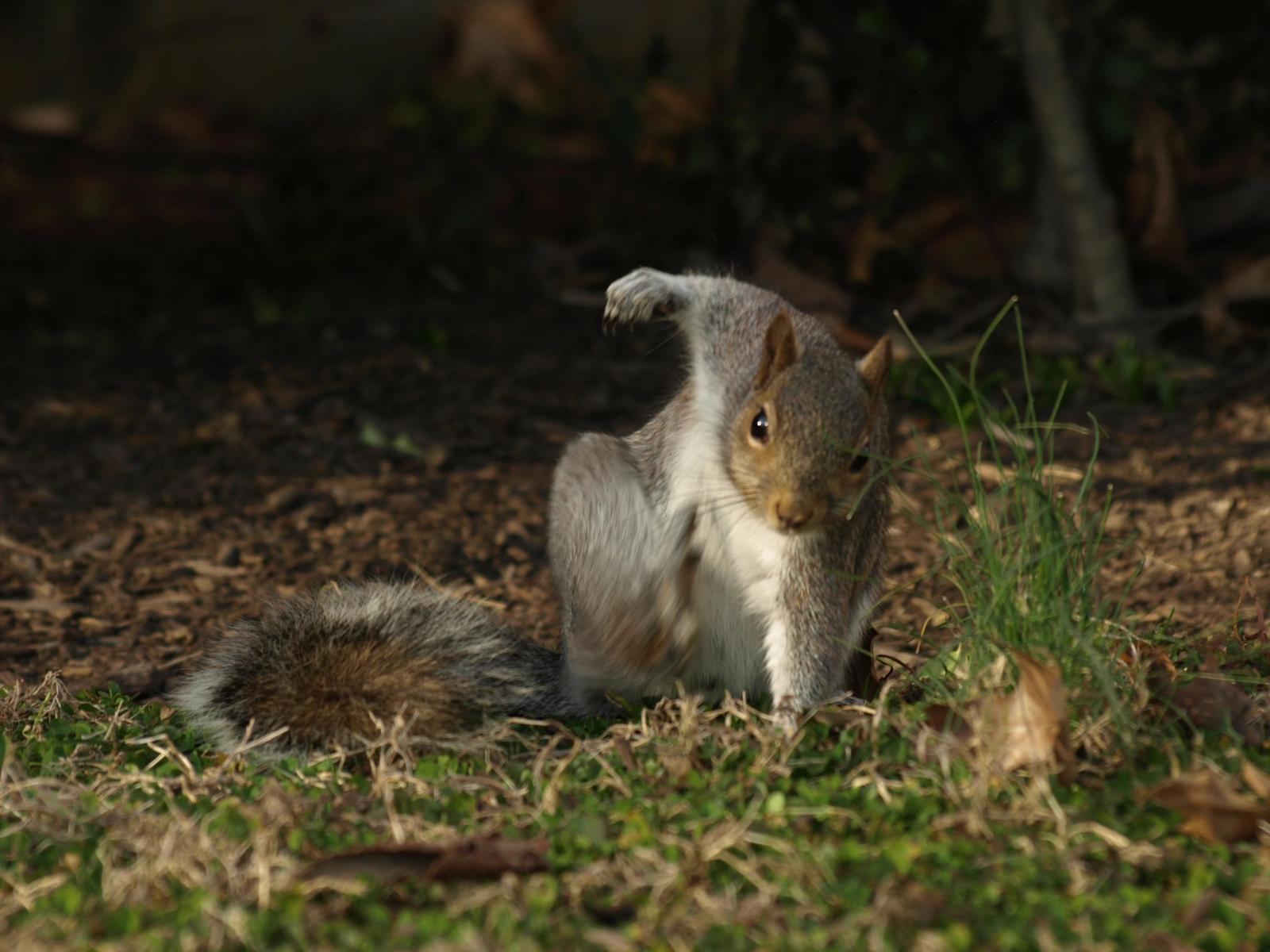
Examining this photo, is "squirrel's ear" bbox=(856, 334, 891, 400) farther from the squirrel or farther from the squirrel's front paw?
the squirrel's front paw

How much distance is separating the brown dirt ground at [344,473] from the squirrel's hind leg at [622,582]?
0.45 metres

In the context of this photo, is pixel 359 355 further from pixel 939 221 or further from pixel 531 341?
pixel 939 221

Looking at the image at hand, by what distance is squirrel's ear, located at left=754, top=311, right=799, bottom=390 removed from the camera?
2861 millimetres

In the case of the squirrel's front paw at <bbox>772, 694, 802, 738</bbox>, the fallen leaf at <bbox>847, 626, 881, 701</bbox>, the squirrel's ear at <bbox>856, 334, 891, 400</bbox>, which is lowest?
the squirrel's front paw at <bbox>772, 694, 802, 738</bbox>

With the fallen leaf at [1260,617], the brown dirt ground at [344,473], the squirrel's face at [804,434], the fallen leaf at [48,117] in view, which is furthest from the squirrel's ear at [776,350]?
the fallen leaf at [48,117]

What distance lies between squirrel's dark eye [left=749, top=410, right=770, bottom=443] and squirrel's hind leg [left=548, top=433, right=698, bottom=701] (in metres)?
0.24

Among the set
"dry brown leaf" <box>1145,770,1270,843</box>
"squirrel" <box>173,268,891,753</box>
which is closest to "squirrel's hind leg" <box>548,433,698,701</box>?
"squirrel" <box>173,268,891,753</box>

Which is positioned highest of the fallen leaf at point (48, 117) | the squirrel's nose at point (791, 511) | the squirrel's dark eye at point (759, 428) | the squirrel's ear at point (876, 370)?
the fallen leaf at point (48, 117)

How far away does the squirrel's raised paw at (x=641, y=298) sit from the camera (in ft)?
10.4

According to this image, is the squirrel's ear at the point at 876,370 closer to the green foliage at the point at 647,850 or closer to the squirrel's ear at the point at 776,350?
the squirrel's ear at the point at 776,350

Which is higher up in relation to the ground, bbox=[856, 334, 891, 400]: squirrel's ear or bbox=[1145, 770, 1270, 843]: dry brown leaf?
bbox=[856, 334, 891, 400]: squirrel's ear

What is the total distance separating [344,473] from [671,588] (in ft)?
6.61

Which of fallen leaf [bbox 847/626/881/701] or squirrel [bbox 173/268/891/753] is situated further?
fallen leaf [bbox 847/626/881/701]

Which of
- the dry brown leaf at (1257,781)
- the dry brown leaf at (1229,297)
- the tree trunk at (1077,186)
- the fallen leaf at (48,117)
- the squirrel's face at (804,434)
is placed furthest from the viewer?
the fallen leaf at (48,117)
